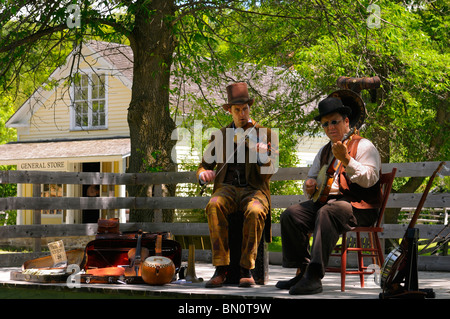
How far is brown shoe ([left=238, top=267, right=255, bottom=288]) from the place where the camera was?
6.27m

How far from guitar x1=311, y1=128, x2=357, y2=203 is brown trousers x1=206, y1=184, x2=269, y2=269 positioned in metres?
0.47

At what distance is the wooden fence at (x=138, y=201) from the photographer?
27.2 feet

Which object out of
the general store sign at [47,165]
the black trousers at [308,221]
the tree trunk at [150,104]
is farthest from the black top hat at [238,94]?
the general store sign at [47,165]

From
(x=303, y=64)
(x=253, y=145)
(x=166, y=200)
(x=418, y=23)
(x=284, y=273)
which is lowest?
(x=284, y=273)

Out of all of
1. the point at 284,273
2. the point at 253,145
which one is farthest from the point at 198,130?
the point at 253,145

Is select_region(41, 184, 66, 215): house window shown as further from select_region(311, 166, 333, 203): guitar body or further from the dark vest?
the dark vest

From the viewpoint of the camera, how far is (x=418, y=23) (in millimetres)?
14086

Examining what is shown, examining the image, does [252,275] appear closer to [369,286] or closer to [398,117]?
[369,286]

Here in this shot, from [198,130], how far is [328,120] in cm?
1033

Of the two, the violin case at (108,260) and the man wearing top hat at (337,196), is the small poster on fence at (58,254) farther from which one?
the man wearing top hat at (337,196)

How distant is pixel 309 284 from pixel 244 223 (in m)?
0.89

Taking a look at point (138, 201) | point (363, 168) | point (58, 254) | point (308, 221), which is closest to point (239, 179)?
point (308, 221)

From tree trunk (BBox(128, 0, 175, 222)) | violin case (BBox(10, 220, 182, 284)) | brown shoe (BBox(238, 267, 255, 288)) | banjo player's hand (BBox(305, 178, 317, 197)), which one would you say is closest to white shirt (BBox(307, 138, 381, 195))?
banjo player's hand (BBox(305, 178, 317, 197))

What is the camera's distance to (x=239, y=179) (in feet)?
21.8
